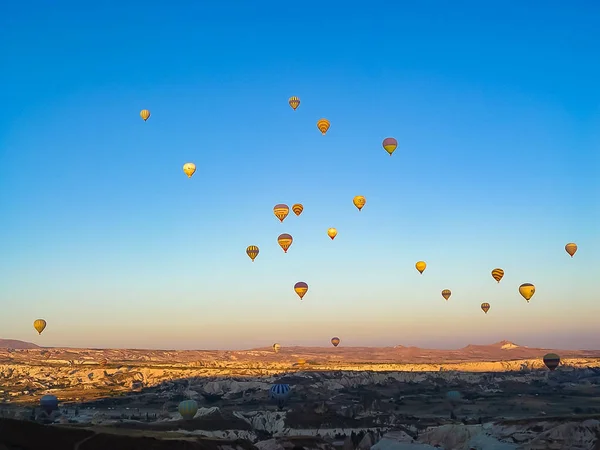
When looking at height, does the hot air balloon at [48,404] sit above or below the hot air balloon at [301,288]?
below

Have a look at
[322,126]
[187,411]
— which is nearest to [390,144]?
[322,126]

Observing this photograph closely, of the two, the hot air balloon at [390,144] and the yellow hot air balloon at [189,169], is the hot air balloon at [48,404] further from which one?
the hot air balloon at [390,144]

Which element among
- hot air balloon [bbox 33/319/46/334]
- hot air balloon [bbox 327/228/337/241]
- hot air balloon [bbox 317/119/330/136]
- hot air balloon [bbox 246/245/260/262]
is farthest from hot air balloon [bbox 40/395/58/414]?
hot air balloon [bbox 317/119/330/136]

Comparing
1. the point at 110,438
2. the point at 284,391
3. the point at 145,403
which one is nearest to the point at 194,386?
the point at 145,403

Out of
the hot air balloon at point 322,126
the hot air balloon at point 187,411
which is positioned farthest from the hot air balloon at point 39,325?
the hot air balloon at point 322,126

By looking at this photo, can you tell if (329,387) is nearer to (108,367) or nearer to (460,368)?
(108,367)

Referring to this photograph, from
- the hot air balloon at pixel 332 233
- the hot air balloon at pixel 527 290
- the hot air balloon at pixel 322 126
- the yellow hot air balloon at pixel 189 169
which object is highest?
the hot air balloon at pixel 322 126

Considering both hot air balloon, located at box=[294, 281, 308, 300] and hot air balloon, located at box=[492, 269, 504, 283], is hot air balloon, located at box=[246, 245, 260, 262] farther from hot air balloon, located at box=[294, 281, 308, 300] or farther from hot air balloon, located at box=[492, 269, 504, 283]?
hot air balloon, located at box=[492, 269, 504, 283]
